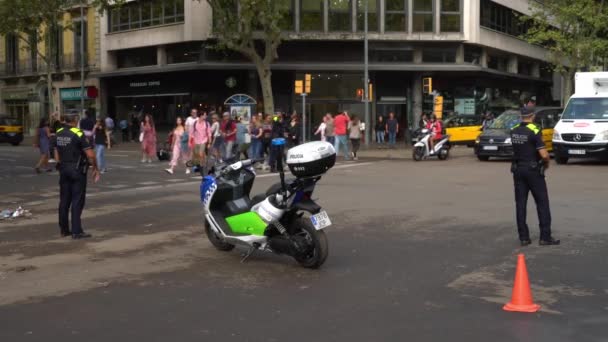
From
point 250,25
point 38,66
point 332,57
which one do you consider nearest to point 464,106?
point 332,57

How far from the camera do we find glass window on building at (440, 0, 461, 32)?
1706 inches

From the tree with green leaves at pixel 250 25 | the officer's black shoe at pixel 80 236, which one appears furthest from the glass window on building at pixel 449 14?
the officer's black shoe at pixel 80 236

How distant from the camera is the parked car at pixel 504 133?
80.3 feet

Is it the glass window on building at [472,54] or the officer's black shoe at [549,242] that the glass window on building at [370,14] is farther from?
the officer's black shoe at [549,242]

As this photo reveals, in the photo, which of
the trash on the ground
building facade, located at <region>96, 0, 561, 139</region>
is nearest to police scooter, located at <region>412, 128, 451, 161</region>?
the trash on the ground

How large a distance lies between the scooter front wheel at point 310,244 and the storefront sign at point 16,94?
174 ft

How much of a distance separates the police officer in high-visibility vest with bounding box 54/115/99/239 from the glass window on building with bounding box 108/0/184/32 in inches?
1258

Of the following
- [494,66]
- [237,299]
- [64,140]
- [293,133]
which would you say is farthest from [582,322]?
[494,66]

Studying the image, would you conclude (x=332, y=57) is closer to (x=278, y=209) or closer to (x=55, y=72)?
(x=55, y=72)

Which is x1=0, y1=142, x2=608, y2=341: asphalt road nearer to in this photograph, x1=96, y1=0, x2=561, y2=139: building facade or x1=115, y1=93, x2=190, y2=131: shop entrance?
x1=96, y1=0, x2=561, y2=139: building facade

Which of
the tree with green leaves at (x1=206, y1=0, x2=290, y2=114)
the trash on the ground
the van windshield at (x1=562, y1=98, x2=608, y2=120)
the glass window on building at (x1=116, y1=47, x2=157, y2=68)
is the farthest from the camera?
the glass window on building at (x1=116, y1=47, x2=157, y2=68)

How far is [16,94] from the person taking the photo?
5972 cm

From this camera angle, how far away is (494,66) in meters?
49.7

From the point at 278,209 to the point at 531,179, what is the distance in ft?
11.1
